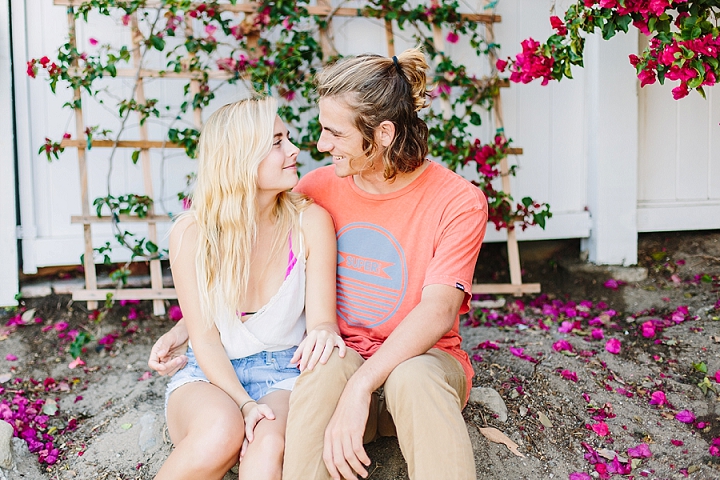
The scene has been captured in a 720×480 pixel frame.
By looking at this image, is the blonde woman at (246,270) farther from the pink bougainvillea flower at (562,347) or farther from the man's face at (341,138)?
the pink bougainvillea flower at (562,347)

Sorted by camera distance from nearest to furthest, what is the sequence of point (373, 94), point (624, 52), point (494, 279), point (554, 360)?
point (373, 94)
point (554, 360)
point (624, 52)
point (494, 279)

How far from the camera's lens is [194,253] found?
1987 mm

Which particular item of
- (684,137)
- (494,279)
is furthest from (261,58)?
(684,137)

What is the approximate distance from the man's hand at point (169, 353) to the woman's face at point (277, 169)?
578 mm

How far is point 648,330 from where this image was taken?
3.05 m

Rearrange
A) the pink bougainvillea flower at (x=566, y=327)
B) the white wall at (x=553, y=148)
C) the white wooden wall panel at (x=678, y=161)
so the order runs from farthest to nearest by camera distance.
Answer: the white wooden wall panel at (x=678, y=161)
the white wall at (x=553, y=148)
the pink bougainvillea flower at (x=566, y=327)

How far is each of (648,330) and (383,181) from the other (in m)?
1.69

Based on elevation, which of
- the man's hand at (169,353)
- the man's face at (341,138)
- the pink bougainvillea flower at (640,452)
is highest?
the man's face at (341,138)

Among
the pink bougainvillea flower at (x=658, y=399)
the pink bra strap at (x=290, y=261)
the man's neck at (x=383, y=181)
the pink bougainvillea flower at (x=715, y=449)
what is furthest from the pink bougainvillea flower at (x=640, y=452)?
the pink bra strap at (x=290, y=261)

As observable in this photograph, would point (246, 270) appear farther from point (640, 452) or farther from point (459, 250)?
point (640, 452)

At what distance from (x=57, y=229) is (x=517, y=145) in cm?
248

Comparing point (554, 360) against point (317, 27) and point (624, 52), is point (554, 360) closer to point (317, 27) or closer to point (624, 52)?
point (624, 52)

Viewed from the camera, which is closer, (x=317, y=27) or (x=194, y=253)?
(x=194, y=253)

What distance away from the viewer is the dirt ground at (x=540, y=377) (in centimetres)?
221
